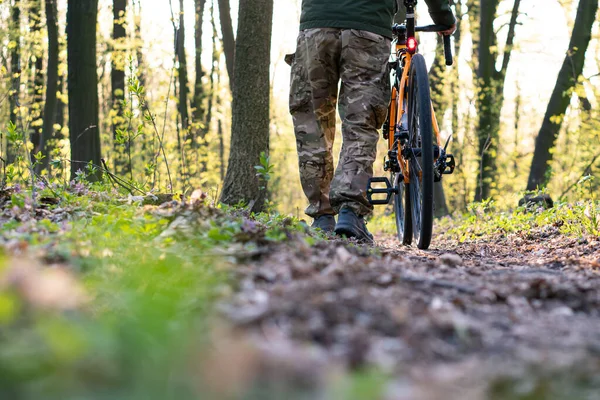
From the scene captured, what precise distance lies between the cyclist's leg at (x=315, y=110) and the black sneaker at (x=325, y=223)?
0.05 m

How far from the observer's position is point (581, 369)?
1514 mm

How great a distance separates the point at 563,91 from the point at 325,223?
826 cm

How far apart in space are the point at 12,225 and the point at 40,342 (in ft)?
6.20

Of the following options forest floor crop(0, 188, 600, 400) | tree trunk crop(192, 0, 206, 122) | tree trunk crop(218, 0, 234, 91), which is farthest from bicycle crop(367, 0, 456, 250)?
tree trunk crop(192, 0, 206, 122)

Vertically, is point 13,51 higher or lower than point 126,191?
higher

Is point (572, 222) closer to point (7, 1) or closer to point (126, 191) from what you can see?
point (126, 191)

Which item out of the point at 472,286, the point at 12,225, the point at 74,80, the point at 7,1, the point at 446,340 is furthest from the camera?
the point at 7,1

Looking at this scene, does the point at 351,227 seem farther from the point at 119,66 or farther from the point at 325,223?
the point at 119,66

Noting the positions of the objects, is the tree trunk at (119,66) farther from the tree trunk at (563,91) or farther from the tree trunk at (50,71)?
the tree trunk at (563,91)

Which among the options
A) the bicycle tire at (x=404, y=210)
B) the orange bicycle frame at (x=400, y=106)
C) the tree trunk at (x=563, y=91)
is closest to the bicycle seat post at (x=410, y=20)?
the orange bicycle frame at (x=400, y=106)

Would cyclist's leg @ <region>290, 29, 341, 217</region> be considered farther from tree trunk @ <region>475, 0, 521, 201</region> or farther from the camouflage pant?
tree trunk @ <region>475, 0, 521, 201</region>

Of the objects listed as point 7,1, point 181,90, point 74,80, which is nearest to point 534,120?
point 181,90

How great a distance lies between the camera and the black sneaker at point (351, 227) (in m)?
4.78

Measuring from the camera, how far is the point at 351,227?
15.7ft
